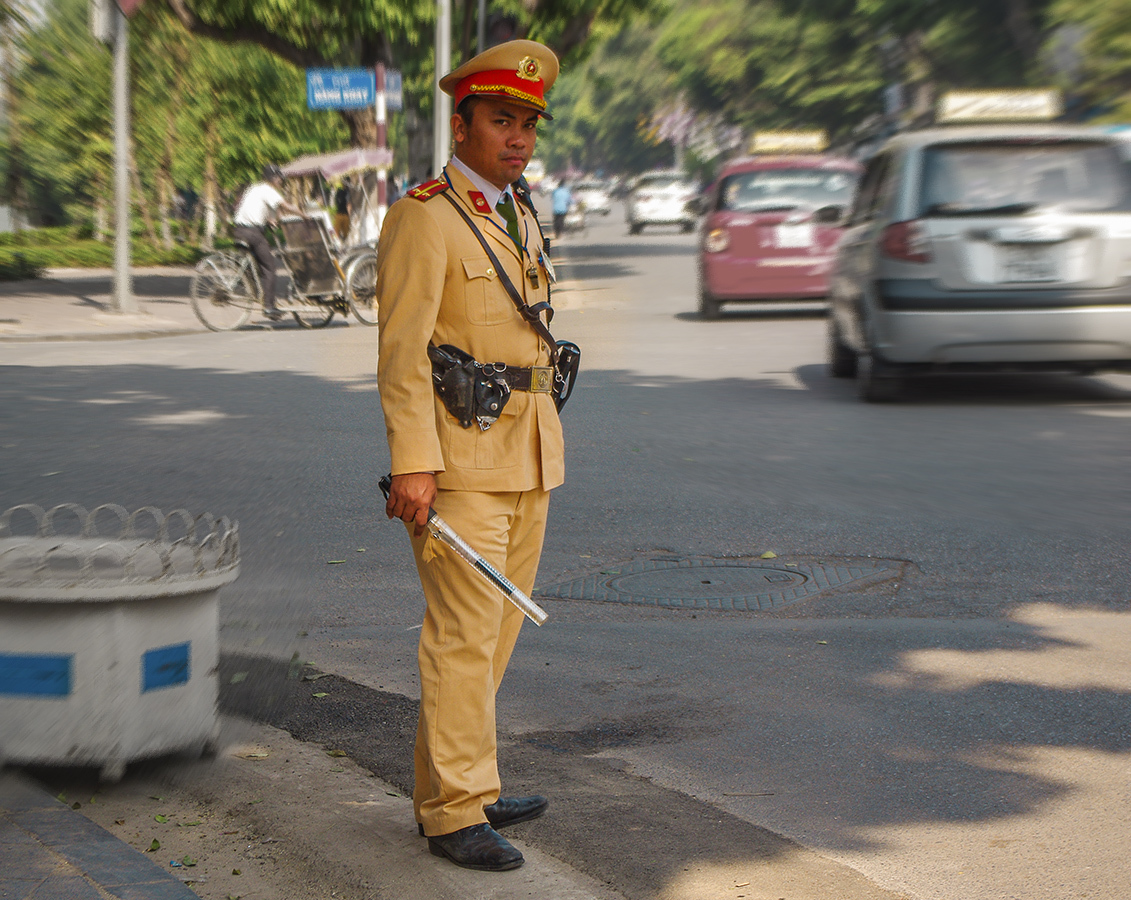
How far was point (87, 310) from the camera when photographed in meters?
20.1

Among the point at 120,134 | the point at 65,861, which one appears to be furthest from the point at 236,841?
the point at 120,134

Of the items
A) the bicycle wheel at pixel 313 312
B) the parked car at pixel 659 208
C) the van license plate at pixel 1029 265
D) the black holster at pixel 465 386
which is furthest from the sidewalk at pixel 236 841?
the parked car at pixel 659 208

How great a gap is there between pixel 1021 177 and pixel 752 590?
530 centimetres

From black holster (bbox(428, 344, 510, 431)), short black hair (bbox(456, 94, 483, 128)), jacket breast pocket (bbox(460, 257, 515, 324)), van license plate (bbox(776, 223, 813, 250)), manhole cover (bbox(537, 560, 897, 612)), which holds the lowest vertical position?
manhole cover (bbox(537, 560, 897, 612))

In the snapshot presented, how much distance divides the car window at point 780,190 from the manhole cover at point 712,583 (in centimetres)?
1189

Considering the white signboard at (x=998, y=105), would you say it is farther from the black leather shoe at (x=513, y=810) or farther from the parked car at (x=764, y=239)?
the black leather shoe at (x=513, y=810)

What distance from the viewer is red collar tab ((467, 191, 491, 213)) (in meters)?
3.43

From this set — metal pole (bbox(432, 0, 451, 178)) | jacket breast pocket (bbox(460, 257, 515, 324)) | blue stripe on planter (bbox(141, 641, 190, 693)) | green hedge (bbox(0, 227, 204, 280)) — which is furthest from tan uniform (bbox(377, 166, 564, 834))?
green hedge (bbox(0, 227, 204, 280))

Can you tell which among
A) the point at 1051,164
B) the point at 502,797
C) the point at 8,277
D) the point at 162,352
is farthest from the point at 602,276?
the point at 502,797

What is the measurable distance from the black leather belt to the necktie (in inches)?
10.9

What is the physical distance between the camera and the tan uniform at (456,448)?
10.8 ft

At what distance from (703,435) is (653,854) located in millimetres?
6453

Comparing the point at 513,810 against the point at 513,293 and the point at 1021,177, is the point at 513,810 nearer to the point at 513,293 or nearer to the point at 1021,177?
the point at 513,293

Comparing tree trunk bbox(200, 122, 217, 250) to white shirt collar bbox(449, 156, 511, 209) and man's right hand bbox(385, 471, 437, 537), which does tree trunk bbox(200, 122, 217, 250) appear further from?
man's right hand bbox(385, 471, 437, 537)
